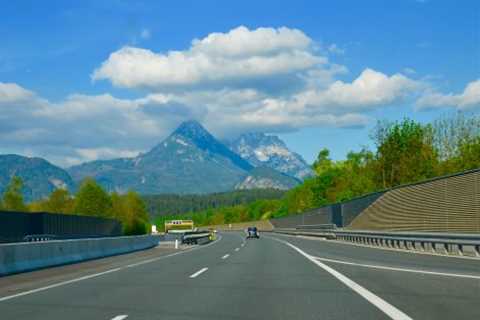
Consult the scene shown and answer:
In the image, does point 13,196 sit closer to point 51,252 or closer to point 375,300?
point 51,252

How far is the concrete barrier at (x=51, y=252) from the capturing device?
16.6 metres

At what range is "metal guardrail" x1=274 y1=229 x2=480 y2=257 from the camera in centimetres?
2152

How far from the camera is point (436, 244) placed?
26438 millimetres

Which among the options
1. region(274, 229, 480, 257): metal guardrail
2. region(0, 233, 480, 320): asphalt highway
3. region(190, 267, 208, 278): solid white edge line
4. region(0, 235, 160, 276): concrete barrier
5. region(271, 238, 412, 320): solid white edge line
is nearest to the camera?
region(271, 238, 412, 320): solid white edge line

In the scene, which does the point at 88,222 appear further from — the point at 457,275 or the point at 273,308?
the point at 273,308

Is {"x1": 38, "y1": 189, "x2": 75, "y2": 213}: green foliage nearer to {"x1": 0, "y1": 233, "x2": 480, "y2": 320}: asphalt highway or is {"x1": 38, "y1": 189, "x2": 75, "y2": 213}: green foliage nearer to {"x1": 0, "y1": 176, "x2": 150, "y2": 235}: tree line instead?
{"x1": 0, "y1": 176, "x2": 150, "y2": 235}: tree line

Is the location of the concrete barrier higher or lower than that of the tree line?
lower

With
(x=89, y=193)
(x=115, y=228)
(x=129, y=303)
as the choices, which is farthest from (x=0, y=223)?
(x=89, y=193)

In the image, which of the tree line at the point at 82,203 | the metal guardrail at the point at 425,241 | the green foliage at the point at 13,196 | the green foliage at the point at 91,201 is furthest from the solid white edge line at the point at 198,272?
the green foliage at the point at 91,201

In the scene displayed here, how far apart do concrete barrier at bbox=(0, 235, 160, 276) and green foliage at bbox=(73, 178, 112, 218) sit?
129m

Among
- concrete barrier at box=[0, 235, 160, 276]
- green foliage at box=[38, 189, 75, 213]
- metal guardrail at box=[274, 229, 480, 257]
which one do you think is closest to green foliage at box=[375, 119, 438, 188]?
metal guardrail at box=[274, 229, 480, 257]

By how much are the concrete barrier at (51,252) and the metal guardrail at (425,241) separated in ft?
42.9

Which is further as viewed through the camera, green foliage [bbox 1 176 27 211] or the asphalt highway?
green foliage [bbox 1 176 27 211]

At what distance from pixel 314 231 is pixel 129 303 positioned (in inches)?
2125
